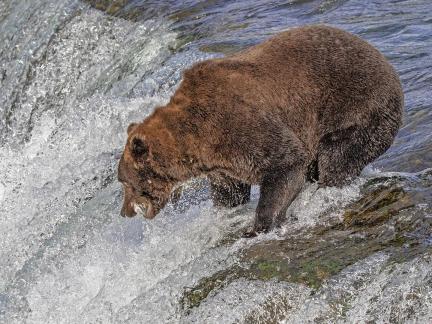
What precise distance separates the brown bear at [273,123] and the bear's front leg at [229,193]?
0.11 m

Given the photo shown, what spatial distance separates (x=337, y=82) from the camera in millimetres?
6223

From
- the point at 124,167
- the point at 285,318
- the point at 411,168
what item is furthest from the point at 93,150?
the point at 285,318

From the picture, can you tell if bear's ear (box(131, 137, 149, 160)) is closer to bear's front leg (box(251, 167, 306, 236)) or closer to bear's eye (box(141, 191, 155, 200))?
bear's eye (box(141, 191, 155, 200))

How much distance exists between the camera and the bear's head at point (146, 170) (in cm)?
606

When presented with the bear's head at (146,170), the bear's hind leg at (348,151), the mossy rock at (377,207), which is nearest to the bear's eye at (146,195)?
the bear's head at (146,170)

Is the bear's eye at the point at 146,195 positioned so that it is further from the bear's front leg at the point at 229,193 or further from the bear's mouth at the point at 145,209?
the bear's front leg at the point at 229,193

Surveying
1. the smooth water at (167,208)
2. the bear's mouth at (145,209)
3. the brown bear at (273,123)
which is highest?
the brown bear at (273,123)

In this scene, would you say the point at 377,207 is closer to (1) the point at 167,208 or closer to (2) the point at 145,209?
(2) the point at 145,209

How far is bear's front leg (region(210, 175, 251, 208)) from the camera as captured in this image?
662cm

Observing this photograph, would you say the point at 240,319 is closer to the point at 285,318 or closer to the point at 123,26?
the point at 285,318

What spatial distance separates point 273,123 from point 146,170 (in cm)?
96

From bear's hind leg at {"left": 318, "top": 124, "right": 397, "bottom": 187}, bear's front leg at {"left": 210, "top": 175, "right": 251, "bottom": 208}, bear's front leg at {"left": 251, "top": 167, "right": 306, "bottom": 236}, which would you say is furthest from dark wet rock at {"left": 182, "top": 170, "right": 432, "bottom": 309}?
bear's front leg at {"left": 210, "top": 175, "right": 251, "bottom": 208}

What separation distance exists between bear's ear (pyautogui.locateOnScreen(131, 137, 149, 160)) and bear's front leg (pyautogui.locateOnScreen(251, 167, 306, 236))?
33.8 inches

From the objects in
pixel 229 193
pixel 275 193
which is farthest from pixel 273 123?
pixel 229 193
